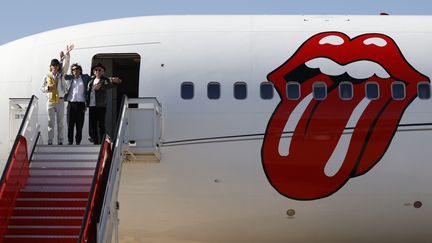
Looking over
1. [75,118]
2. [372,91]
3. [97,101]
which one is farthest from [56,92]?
[372,91]

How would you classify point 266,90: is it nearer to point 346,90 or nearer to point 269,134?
point 269,134

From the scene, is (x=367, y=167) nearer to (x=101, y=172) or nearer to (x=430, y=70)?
(x=430, y=70)

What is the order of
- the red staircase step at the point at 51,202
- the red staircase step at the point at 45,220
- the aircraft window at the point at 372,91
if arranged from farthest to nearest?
the aircraft window at the point at 372,91
the red staircase step at the point at 51,202
the red staircase step at the point at 45,220

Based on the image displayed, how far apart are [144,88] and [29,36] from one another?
3.21 meters

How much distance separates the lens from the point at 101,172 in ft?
38.2

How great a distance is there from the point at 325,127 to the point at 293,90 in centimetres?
96

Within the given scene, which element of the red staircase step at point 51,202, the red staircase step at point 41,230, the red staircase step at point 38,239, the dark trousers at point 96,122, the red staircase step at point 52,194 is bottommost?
the red staircase step at point 38,239

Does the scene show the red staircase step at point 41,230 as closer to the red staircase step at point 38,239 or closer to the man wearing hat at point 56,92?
the red staircase step at point 38,239

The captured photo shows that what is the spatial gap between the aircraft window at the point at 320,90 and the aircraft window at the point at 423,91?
6.26ft

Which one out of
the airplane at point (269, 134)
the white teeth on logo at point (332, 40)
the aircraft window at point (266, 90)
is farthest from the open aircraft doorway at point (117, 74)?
the white teeth on logo at point (332, 40)

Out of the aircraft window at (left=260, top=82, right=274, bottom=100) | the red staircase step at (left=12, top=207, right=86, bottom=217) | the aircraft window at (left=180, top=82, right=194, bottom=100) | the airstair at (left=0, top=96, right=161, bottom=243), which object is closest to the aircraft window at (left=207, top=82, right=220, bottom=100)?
the aircraft window at (left=180, top=82, right=194, bottom=100)

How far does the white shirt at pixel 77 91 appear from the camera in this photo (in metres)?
13.5

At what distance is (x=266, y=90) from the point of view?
46.4 feet

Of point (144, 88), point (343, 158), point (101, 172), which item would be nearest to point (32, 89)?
point (144, 88)
